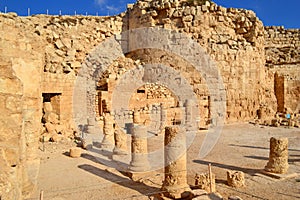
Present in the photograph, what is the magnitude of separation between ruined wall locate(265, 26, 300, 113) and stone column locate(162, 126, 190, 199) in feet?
56.2

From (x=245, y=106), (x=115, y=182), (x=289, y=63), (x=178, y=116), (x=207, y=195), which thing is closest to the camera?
(x=207, y=195)

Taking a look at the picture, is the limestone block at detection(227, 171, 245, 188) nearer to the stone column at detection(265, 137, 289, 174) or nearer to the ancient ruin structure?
the stone column at detection(265, 137, 289, 174)

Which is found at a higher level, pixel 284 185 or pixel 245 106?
pixel 245 106

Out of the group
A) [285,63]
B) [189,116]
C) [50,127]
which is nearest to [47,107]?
[50,127]

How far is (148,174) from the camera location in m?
7.90

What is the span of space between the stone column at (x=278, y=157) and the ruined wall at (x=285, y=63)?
48.4 feet

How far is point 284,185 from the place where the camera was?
6.66 m

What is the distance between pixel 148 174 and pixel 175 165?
1.67 metres

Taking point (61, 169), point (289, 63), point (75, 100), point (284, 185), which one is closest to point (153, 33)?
point (75, 100)

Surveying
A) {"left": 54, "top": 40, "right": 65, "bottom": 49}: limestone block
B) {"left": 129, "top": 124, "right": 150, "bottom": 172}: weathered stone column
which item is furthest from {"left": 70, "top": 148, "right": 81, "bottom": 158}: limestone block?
{"left": 54, "top": 40, "right": 65, "bottom": 49}: limestone block

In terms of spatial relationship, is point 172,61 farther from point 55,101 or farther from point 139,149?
point 139,149

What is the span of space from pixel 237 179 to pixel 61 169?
5.09 m

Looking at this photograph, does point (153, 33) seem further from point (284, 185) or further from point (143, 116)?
point (284, 185)

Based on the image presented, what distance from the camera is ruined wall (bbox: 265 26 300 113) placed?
73.8 ft
